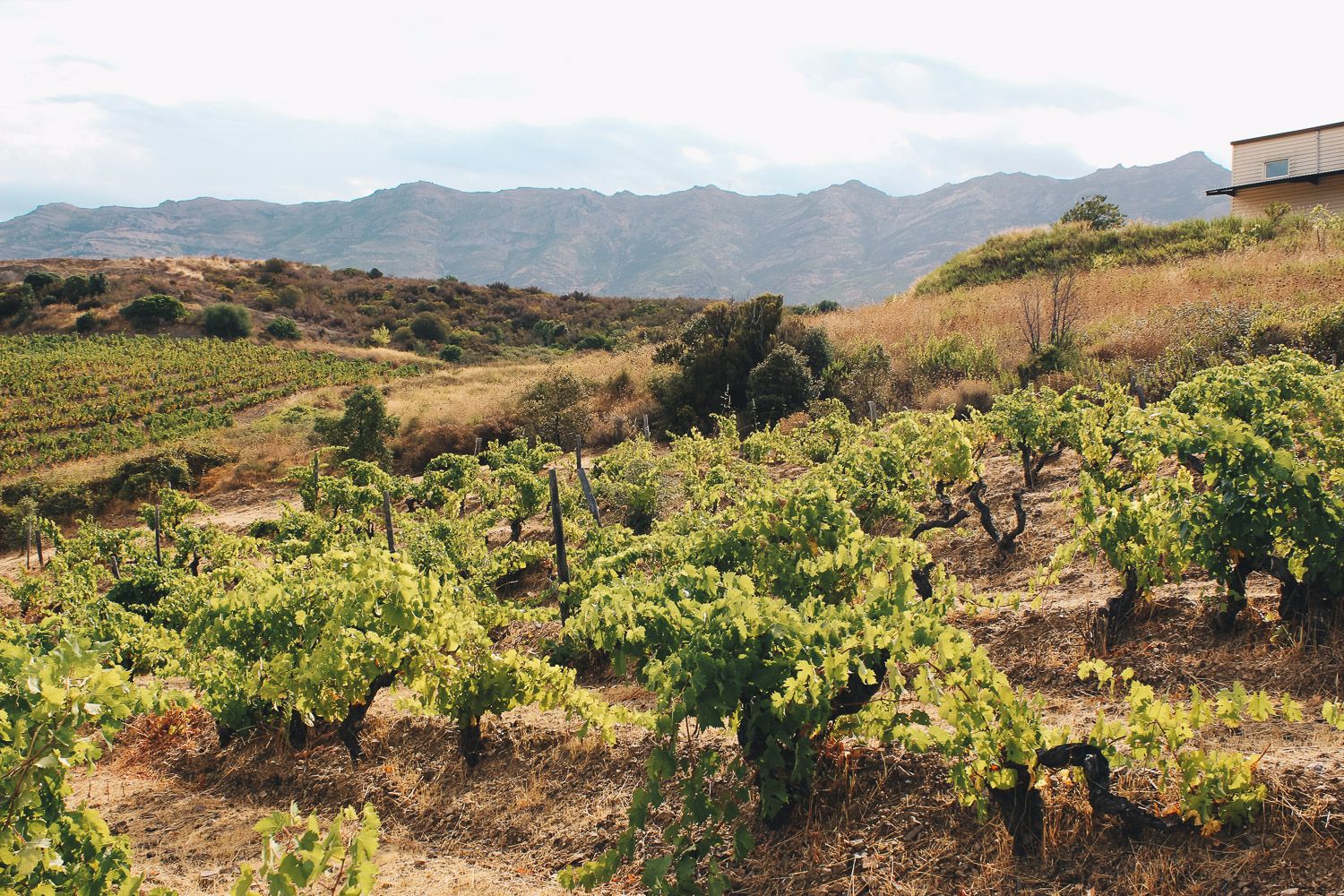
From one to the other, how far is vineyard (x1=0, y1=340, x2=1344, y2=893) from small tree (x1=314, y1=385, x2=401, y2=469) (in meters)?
13.5

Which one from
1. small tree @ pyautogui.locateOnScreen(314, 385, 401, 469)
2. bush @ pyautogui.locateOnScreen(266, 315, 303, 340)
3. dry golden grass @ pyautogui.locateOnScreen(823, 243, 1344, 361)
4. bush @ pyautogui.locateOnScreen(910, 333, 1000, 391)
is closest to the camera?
dry golden grass @ pyautogui.locateOnScreen(823, 243, 1344, 361)

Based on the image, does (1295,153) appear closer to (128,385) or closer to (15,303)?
(128,385)

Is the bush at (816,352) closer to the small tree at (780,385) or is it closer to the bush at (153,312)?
the small tree at (780,385)

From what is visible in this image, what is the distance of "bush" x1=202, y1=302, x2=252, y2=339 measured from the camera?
47250 millimetres

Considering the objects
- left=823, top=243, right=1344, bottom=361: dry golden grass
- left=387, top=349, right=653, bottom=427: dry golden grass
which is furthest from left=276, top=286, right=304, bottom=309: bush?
left=823, top=243, right=1344, bottom=361: dry golden grass

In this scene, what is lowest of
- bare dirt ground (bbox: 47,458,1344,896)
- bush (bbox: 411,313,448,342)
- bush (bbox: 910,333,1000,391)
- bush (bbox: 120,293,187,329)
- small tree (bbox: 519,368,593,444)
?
bare dirt ground (bbox: 47,458,1344,896)

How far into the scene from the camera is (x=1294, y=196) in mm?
25297

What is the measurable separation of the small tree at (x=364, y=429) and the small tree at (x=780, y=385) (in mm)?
11134

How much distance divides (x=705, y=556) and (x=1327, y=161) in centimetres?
2882

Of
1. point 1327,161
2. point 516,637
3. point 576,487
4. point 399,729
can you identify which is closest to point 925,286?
point 1327,161

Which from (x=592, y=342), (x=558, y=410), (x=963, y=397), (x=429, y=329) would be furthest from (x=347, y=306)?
(x=963, y=397)

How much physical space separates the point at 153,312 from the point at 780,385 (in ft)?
143

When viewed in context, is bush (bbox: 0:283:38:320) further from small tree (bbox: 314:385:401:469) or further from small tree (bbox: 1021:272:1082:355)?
small tree (bbox: 1021:272:1082:355)

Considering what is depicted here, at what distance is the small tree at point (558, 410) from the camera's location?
960 inches
